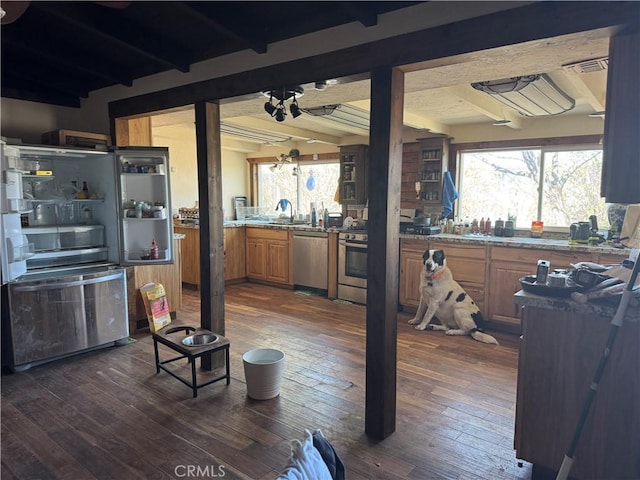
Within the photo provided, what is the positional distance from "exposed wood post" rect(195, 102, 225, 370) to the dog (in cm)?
211

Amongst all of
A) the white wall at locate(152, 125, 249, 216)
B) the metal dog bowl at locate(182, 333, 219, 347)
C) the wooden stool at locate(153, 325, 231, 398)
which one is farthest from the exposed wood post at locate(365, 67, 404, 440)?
the white wall at locate(152, 125, 249, 216)

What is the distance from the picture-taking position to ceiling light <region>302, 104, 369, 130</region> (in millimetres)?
4093

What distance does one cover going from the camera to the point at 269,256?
6156 millimetres

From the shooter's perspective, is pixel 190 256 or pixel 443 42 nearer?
pixel 443 42

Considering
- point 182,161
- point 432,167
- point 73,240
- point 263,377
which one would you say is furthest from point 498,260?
point 182,161

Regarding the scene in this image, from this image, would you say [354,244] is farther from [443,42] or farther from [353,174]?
[443,42]

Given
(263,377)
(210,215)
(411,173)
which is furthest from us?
(411,173)

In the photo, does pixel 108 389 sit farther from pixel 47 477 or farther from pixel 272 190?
pixel 272 190

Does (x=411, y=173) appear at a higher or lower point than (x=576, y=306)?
higher

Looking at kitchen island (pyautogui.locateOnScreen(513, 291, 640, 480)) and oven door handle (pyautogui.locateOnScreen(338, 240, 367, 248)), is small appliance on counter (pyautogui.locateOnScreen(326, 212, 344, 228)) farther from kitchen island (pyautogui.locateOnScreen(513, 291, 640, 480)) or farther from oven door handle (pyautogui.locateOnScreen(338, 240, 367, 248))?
kitchen island (pyautogui.locateOnScreen(513, 291, 640, 480))

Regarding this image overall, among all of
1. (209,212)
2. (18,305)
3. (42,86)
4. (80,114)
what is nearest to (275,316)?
(209,212)

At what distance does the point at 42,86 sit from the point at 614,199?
4771 millimetres

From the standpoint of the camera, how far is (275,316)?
471cm

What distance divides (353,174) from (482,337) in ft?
9.86
